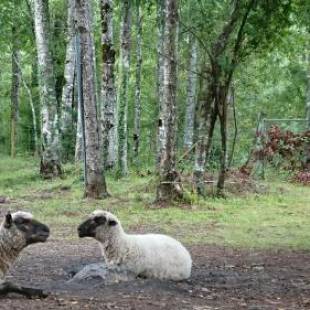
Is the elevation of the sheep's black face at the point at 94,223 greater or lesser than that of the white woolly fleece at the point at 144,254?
greater

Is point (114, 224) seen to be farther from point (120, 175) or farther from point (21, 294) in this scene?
point (120, 175)

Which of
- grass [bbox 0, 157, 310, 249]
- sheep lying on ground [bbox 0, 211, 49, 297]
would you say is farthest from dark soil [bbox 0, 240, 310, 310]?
grass [bbox 0, 157, 310, 249]

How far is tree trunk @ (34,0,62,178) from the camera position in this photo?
2102 centimetres

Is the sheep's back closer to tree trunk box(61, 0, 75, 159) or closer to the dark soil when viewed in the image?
the dark soil

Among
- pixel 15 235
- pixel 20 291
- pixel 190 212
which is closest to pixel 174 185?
pixel 190 212

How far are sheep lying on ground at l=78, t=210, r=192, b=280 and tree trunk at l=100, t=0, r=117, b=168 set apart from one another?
10806 mm

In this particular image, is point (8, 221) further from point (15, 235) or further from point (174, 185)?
point (174, 185)

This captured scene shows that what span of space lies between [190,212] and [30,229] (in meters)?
7.61

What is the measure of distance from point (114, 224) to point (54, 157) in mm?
12485

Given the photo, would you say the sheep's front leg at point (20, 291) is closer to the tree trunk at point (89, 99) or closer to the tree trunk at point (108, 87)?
the tree trunk at point (89, 99)

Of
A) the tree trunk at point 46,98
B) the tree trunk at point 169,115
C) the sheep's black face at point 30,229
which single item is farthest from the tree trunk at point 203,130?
the sheep's black face at point 30,229

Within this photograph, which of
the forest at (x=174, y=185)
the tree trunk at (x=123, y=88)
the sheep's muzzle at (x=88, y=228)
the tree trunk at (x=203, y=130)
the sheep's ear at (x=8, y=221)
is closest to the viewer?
the sheep's ear at (x=8, y=221)

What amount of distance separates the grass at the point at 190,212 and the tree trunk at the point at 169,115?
1.62ft

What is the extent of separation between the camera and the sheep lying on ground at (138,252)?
30.1ft
